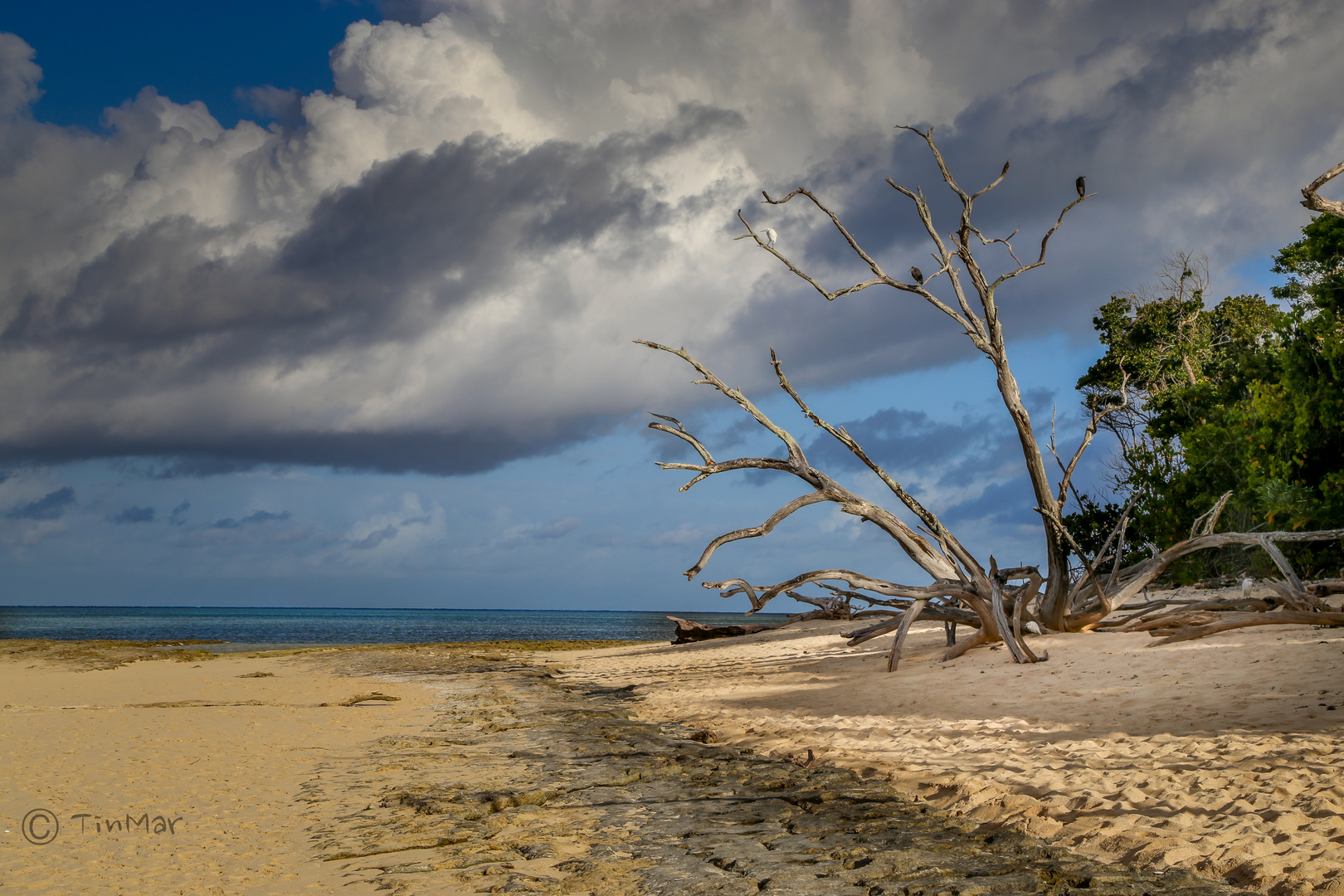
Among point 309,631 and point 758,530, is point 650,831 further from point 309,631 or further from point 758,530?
point 309,631

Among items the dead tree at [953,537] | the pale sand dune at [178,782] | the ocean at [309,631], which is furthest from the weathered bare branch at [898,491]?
the ocean at [309,631]

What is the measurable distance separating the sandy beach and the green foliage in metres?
5.08

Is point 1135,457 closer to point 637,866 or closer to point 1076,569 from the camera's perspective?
point 1076,569

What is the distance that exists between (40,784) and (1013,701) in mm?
8576

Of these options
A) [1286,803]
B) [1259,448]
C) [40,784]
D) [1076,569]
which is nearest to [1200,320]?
Answer: [1259,448]

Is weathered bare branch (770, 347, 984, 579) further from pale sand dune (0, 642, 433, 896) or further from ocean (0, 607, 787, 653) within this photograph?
ocean (0, 607, 787, 653)

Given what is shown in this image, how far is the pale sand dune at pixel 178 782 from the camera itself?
4312mm

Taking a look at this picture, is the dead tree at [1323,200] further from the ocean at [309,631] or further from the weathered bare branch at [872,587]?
the ocean at [309,631]

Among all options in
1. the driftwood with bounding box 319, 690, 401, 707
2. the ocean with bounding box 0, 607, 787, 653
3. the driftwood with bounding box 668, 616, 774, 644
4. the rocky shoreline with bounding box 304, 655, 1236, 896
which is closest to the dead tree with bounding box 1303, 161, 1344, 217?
the rocky shoreline with bounding box 304, 655, 1236, 896

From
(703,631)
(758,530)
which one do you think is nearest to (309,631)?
(703,631)

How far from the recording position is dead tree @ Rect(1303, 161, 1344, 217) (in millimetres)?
6223

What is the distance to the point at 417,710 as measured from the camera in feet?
36.0

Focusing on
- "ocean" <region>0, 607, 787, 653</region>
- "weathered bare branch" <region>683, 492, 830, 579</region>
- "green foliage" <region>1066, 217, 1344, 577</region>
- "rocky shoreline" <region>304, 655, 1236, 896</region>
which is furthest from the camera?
"ocean" <region>0, 607, 787, 653</region>

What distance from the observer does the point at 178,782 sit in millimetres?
6359
